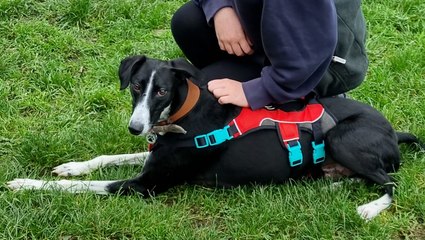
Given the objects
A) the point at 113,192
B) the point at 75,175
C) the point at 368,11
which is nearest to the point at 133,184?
the point at 113,192

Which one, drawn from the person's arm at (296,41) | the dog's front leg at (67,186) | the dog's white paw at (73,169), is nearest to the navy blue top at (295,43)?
the person's arm at (296,41)

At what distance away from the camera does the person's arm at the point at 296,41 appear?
3.54m

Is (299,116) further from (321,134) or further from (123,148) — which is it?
(123,148)

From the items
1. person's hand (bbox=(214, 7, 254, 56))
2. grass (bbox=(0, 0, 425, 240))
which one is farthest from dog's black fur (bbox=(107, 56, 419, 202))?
person's hand (bbox=(214, 7, 254, 56))

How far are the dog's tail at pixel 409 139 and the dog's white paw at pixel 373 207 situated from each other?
1.59 ft

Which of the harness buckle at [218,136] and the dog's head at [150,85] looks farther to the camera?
the harness buckle at [218,136]

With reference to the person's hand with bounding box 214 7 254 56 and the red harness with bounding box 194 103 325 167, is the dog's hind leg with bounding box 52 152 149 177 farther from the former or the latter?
the person's hand with bounding box 214 7 254 56

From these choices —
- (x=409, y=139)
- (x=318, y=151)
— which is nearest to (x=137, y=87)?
(x=318, y=151)

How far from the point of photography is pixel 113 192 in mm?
3891

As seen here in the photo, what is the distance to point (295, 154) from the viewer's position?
390cm

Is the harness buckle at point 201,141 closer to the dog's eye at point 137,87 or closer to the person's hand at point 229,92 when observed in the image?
the person's hand at point 229,92

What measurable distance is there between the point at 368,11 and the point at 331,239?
2.92 meters

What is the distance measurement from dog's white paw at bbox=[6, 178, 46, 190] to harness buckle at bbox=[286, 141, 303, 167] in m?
1.34

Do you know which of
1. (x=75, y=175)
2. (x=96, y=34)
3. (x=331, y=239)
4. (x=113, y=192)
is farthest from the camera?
(x=96, y=34)
